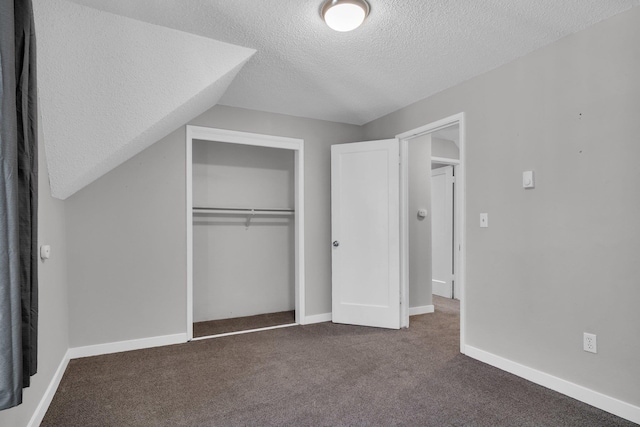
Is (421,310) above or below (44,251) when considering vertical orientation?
below

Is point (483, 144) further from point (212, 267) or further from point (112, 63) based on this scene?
point (212, 267)

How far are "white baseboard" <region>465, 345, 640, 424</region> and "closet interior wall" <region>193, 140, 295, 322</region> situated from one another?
235 cm

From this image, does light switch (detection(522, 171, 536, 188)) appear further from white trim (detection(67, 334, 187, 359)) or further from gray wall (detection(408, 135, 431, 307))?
white trim (detection(67, 334, 187, 359))

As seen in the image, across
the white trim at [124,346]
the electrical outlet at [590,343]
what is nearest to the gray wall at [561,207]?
the electrical outlet at [590,343]

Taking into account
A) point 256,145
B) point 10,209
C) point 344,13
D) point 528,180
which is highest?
point 344,13

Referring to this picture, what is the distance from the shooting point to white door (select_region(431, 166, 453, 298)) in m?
5.39

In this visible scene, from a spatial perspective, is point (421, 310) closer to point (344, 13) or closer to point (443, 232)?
point (443, 232)

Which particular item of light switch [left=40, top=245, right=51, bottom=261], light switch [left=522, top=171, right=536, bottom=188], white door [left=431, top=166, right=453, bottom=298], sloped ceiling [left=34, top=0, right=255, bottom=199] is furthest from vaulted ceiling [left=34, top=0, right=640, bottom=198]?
white door [left=431, top=166, right=453, bottom=298]

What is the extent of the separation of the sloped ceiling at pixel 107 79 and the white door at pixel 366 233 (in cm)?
170

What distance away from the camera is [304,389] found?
2.37 metres

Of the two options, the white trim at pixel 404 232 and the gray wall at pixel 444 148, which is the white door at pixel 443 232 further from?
the white trim at pixel 404 232

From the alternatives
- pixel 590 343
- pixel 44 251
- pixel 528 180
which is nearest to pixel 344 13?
pixel 528 180

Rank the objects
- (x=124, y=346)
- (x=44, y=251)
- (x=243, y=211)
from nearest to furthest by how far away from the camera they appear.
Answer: (x=44, y=251) → (x=124, y=346) → (x=243, y=211)

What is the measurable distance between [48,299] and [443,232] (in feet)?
15.9
